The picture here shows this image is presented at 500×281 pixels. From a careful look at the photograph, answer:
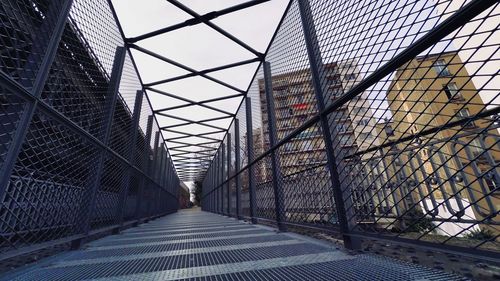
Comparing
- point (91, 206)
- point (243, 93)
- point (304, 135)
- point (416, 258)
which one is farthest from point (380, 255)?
point (243, 93)

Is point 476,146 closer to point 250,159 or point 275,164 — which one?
point 275,164

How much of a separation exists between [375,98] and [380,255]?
1316 millimetres

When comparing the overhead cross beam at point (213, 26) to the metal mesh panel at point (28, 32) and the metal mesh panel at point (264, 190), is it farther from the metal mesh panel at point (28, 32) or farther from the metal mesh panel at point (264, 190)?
the metal mesh panel at point (264, 190)

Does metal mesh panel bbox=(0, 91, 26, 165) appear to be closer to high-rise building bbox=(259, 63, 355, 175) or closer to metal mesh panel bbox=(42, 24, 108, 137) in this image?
metal mesh panel bbox=(42, 24, 108, 137)

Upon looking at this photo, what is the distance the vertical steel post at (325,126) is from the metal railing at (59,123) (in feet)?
8.71

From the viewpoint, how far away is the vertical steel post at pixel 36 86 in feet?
5.15

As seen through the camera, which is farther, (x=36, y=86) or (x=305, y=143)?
(x=305, y=143)

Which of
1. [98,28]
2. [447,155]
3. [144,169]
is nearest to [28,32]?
[98,28]

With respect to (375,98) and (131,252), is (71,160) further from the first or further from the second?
(375,98)

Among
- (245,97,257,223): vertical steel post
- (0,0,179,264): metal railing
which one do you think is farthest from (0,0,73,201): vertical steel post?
(245,97,257,223): vertical steel post

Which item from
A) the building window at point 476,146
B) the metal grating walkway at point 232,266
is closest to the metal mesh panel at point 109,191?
the metal grating walkway at point 232,266

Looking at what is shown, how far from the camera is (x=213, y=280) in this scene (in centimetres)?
141

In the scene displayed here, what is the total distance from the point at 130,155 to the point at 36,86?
320 centimetres

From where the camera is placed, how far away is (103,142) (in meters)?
3.18
